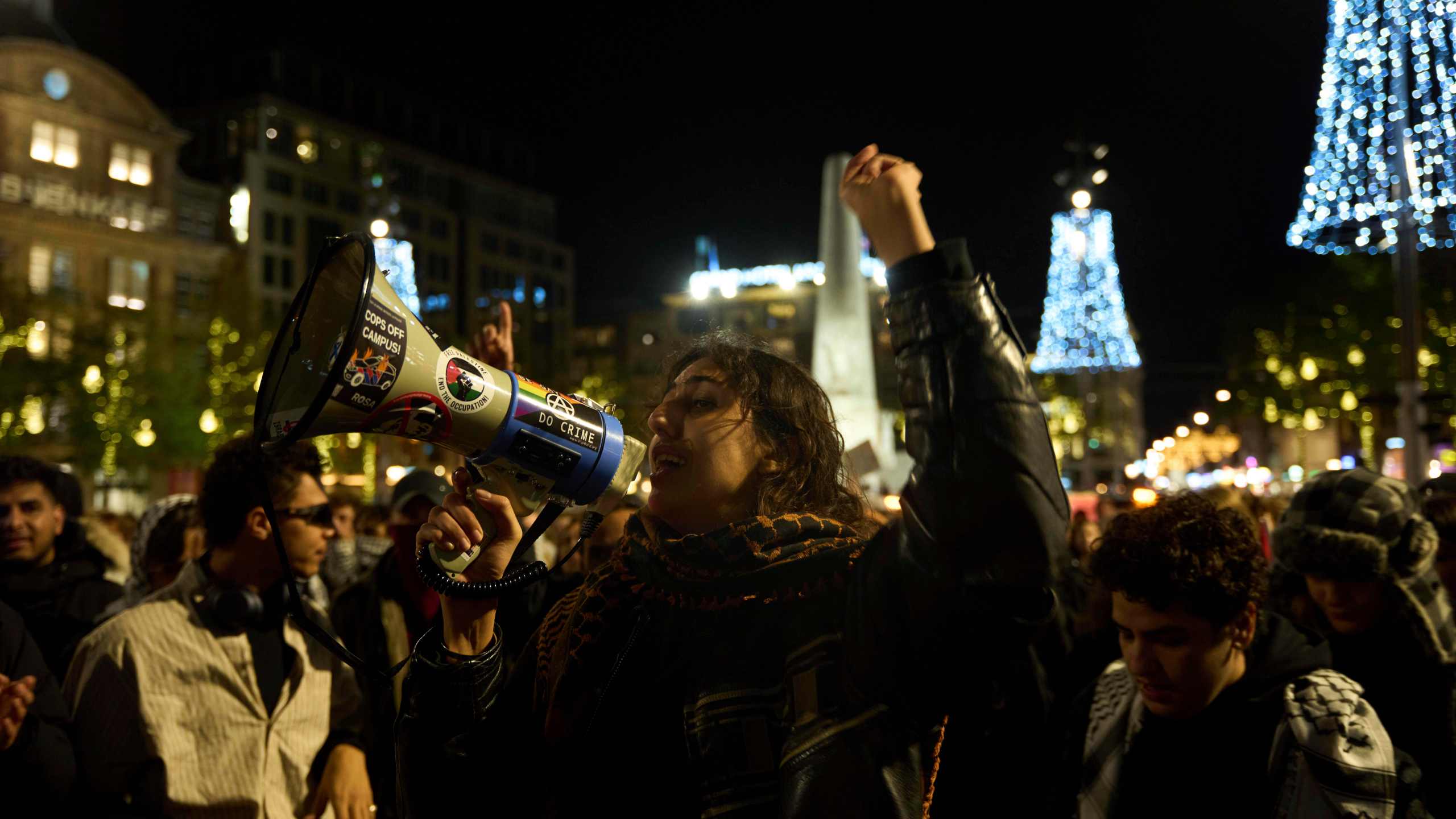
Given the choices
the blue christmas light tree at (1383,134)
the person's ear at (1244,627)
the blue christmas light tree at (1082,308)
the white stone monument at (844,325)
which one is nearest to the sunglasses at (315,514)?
the person's ear at (1244,627)

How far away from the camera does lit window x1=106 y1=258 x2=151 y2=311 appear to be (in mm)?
42781

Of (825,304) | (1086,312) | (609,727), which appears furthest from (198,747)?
(1086,312)

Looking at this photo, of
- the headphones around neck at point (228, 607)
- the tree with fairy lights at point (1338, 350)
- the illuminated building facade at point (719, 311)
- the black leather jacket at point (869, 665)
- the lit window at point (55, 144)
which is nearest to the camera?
the black leather jacket at point (869, 665)

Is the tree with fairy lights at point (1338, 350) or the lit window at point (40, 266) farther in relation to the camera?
the lit window at point (40, 266)

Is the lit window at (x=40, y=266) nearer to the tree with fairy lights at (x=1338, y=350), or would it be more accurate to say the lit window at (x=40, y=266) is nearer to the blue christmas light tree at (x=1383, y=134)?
the blue christmas light tree at (x=1383, y=134)

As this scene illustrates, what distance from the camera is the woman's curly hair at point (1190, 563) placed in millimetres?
2689

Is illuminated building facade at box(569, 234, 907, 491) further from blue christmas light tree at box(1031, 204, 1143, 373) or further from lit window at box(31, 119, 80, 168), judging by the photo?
blue christmas light tree at box(1031, 204, 1143, 373)

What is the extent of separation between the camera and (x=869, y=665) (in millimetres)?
1738

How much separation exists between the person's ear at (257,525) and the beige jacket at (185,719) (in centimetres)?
21

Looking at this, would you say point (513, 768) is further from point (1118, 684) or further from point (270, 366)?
point (1118, 684)

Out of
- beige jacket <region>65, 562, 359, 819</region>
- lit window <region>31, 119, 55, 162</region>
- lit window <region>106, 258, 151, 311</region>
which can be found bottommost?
beige jacket <region>65, 562, 359, 819</region>

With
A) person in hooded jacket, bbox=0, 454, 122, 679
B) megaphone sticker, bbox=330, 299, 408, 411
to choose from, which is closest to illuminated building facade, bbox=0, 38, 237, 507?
person in hooded jacket, bbox=0, 454, 122, 679

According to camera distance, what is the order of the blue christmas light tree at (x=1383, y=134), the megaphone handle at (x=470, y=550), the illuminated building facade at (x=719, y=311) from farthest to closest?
the illuminated building facade at (x=719, y=311), the blue christmas light tree at (x=1383, y=134), the megaphone handle at (x=470, y=550)

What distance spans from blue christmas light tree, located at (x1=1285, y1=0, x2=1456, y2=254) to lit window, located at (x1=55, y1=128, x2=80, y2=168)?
143ft
